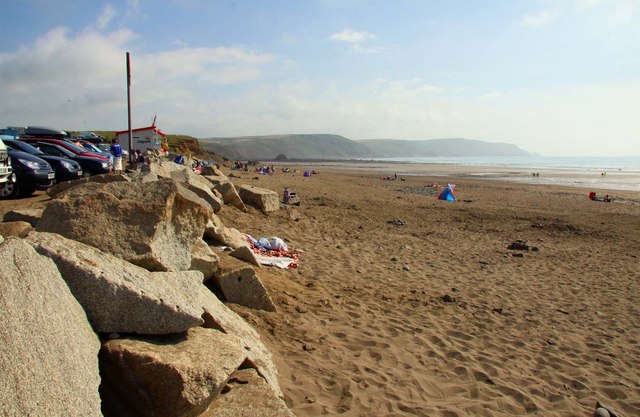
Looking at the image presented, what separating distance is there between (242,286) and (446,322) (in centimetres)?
300

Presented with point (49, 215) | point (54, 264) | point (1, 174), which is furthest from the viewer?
point (1, 174)

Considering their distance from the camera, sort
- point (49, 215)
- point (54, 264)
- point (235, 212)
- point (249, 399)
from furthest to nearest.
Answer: point (235, 212) → point (49, 215) → point (249, 399) → point (54, 264)

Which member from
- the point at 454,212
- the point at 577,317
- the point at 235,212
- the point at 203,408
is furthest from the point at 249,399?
the point at 454,212

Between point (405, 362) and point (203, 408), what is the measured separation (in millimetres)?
2841

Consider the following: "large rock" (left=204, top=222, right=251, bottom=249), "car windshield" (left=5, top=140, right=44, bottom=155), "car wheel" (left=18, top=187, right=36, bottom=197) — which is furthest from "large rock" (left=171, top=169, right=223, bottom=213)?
"car windshield" (left=5, top=140, right=44, bottom=155)

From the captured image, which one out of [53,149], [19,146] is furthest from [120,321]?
[53,149]

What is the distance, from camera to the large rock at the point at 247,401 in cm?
325

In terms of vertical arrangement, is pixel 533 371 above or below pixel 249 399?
below

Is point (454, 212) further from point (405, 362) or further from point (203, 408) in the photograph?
point (203, 408)

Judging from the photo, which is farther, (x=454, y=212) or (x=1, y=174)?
(x=454, y=212)

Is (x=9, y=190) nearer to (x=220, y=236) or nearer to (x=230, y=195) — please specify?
(x=230, y=195)

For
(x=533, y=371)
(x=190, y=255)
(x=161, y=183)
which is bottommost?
(x=533, y=371)

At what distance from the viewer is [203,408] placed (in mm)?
3180

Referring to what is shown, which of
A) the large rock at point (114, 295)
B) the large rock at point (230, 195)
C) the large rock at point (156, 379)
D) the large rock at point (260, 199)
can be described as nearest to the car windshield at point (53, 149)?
the large rock at point (260, 199)
